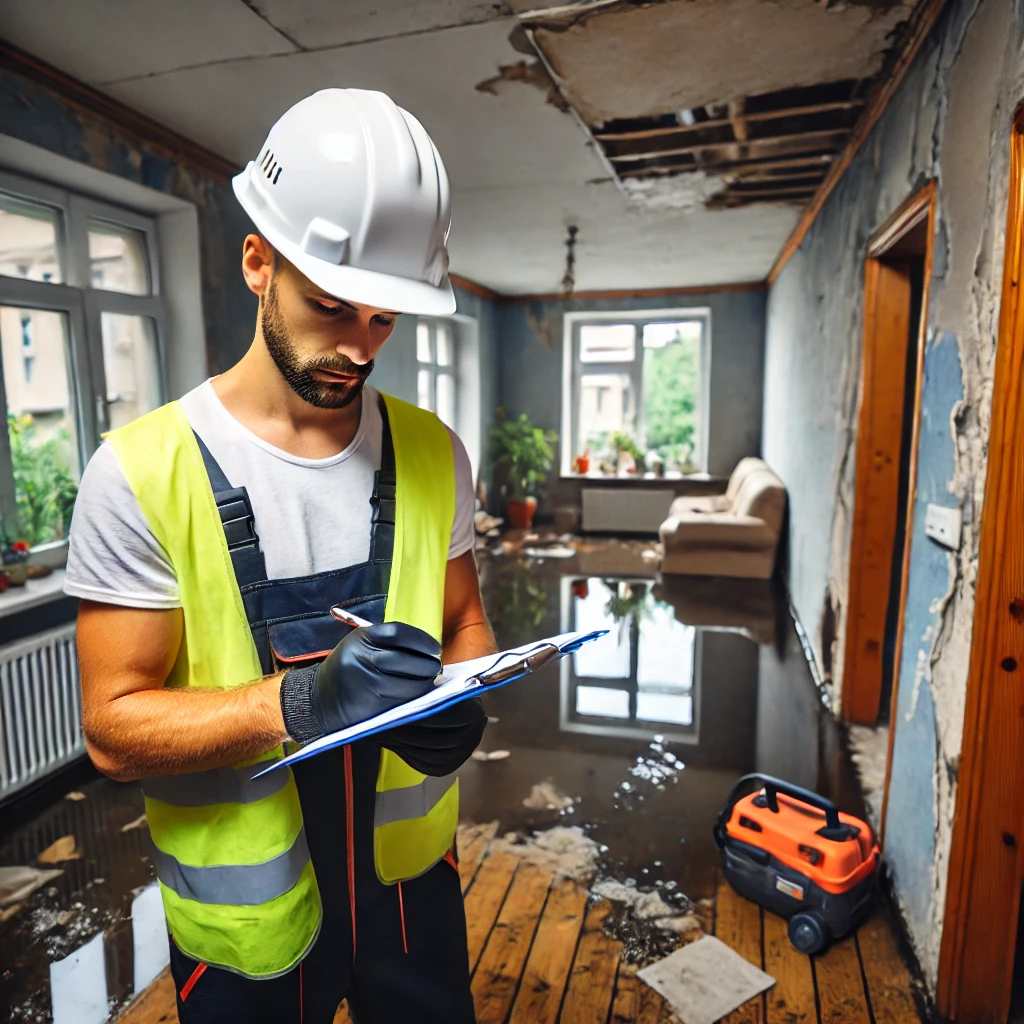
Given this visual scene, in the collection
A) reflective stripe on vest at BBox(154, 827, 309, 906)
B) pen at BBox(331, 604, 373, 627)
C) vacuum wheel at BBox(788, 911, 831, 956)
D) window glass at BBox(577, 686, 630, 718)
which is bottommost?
window glass at BBox(577, 686, 630, 718)

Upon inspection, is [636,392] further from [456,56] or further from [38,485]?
[38,485]

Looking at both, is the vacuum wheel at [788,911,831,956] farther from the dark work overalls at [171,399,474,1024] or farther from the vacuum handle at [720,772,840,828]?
the dark work overalls at [171,399,474,1024]

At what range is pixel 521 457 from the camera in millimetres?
8352

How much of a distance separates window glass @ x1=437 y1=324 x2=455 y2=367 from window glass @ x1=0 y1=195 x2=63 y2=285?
16.0 ft

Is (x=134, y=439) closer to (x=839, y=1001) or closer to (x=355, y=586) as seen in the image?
(x=355, y=586)

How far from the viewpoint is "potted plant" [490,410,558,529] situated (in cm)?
838

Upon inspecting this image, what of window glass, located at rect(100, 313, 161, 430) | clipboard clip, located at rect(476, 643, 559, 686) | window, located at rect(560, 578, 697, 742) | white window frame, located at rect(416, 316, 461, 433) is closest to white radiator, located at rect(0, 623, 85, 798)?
window glass, located at rect(100, 313, 161, 430)

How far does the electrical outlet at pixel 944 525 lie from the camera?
1772 mm

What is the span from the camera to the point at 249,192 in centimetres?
104

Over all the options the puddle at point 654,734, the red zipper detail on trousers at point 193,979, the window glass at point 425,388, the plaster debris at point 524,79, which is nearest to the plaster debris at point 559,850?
the puddle at point 654,734

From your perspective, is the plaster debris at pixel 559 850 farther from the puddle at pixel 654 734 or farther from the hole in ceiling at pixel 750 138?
the hole in ceiling at pixel 750 138

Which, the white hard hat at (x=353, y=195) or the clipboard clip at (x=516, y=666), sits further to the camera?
the white hard hat at (x=353, y=195)

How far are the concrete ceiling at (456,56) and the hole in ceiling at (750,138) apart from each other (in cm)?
21

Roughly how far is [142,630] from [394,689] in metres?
0.33
